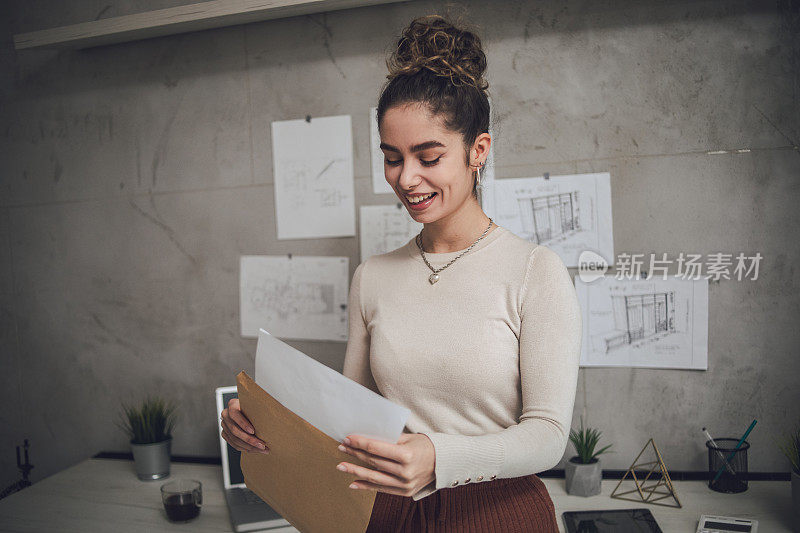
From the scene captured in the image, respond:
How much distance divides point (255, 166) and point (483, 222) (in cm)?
92

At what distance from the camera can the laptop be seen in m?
1.39

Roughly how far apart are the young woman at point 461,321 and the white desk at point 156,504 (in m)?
0.51

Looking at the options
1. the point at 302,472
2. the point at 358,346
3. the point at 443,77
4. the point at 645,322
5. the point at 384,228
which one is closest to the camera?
the point at 302,472

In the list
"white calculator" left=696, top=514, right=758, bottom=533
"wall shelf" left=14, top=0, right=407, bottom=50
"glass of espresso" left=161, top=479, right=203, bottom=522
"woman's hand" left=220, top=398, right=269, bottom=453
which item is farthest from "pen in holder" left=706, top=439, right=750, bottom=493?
"wall shelf" left=14, top=0, right=407, bottom=50

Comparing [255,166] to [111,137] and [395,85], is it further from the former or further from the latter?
[395,85]

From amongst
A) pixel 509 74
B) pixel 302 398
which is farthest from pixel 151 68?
pixel 302 398

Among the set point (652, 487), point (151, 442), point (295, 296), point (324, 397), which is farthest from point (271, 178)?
point (652, 487)

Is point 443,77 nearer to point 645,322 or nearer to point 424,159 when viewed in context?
point 424,159

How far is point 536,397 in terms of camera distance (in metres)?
0.92

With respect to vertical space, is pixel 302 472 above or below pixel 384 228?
below

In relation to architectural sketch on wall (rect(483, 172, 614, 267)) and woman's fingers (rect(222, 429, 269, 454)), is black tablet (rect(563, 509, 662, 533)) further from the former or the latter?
woman's fingers (rect(222, 429, 269, 454))

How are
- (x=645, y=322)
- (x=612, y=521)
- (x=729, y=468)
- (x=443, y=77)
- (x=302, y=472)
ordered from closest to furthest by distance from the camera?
(x=302, y=472) < (x=443, y=77) < (x=612, y=521) < (x=729, y=468) < (x=645, y=322)

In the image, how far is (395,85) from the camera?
1042 millimetres

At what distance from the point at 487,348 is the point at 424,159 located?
347mm
